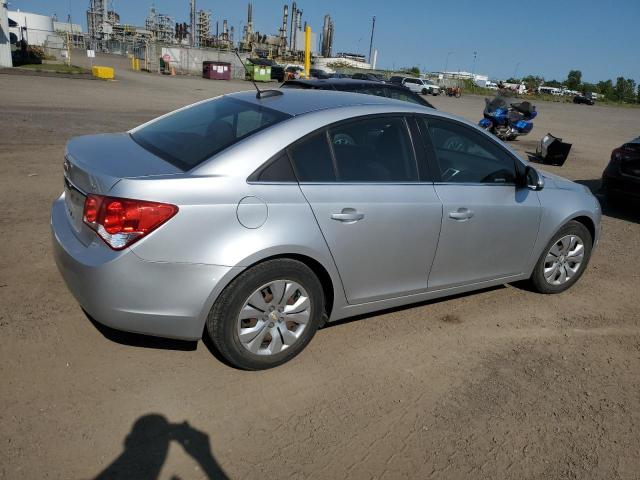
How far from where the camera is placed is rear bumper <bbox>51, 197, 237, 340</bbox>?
9.02 feet

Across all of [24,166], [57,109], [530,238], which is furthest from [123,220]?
[57,109]

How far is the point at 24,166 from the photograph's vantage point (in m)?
7.84

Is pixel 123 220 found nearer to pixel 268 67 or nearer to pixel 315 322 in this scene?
pixel 315 322

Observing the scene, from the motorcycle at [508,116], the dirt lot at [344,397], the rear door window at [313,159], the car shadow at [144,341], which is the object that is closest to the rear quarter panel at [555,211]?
the dirt lot at [344,397]

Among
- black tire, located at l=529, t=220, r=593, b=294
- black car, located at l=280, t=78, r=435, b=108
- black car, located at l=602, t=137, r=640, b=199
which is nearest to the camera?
black tire, located at l=529, t=220, r=593, b=294

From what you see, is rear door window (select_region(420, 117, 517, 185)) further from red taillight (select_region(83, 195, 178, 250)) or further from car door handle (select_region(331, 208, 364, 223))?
red taillight (select_region(83, 195, 178, 250))

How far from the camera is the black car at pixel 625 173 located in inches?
293

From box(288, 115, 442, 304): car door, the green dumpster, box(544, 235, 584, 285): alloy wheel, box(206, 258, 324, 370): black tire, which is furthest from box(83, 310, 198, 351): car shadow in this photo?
the green dumpster

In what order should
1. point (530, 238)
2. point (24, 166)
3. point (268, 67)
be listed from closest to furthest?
point (530, 238), point (24, 166), point (268, 67)

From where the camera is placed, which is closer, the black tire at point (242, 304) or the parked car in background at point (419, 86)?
the black tire at point (242, 304)

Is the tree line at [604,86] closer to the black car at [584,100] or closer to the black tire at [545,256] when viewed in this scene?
the black car at [584,100]

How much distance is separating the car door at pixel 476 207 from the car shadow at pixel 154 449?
1995 millimetres

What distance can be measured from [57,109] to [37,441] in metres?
14.6

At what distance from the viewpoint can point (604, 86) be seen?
308 feet
